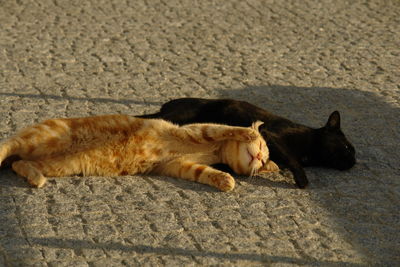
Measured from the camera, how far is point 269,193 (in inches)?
280

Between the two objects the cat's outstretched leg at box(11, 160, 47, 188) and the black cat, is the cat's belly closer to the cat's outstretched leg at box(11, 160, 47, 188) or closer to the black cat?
the cat's outstretched leg at box(11, 160, 47, 188)

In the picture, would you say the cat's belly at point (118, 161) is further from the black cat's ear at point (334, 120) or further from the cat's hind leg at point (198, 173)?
the black cat's ear at point (334, 120)

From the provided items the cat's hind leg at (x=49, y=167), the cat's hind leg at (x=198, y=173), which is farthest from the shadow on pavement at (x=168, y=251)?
the cat's hind leg at (x=198, y=173)

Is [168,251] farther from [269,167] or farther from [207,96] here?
[207,96]

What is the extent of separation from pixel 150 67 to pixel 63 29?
1.92 metres

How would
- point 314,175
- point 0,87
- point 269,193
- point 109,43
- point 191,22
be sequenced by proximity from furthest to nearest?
point 191,22
point 109,43
point 0,87
point 314,175
point 269,193

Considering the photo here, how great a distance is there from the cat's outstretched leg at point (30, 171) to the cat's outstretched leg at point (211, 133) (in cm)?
132

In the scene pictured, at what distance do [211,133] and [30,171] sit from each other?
67.3 inches

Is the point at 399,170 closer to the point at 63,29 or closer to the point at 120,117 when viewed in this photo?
A: the point at 120,117

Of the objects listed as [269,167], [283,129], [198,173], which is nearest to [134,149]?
[198,173]

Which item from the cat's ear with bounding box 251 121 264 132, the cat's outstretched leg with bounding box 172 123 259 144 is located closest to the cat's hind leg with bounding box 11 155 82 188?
the cat's outstretched leg with bounding box 172 123 259 144

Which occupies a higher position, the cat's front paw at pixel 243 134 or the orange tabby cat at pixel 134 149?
the cat's front paw at pixel 243 134

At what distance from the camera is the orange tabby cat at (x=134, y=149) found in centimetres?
701

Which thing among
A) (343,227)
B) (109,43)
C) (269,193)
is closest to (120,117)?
(269,193)
